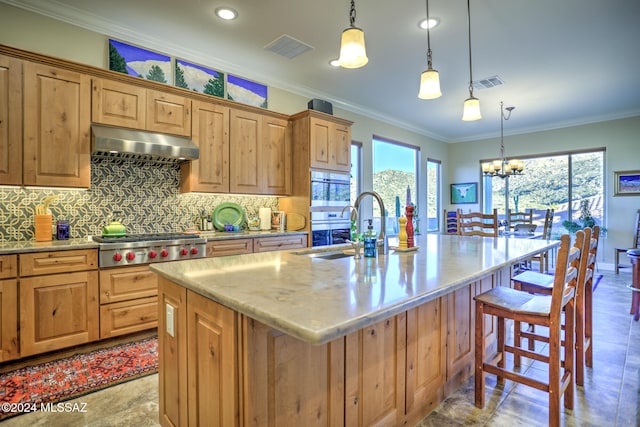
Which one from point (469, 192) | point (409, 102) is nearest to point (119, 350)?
point (409, 102)

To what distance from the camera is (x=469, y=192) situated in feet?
25.7

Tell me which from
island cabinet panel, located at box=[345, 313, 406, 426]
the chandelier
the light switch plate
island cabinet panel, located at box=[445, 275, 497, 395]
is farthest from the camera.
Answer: the chandelier

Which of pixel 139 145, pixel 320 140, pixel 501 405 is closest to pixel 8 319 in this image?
pixel 139 145

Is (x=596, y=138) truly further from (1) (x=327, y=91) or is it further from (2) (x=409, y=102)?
(1) (x=327, y=91)

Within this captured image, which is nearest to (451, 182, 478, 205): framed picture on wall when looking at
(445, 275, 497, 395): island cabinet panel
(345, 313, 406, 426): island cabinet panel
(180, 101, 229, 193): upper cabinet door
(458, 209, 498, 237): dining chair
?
(458, 209, 498, 237): dining chair

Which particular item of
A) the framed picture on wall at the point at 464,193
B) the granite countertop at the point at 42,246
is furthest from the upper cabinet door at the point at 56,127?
the framed picture on wall at the point at 464,193

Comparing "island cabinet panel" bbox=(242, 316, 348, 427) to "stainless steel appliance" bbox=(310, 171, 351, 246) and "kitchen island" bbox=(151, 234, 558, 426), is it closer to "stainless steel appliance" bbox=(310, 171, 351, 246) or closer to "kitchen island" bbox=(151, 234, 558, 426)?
"kitchen island" bbox=(151, 234, 558, 426)

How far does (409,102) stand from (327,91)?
4.78 feet

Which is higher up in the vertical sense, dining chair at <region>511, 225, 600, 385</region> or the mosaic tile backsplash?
the mosaic tile backsplash

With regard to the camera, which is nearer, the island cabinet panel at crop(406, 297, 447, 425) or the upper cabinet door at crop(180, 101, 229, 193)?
the island cabinet panel at crop(406, 297, 447, 425)

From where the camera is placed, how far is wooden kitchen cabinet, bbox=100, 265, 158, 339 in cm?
276

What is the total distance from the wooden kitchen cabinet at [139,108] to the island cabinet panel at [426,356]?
3.02 m

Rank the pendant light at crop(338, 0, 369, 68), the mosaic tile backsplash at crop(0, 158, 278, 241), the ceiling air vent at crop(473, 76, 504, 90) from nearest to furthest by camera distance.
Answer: the pendant light at crop(338, 0, 369, 68) < the mosaic tile backsplash at crop(0, 158, 278, 241) < the ceiling air vent at crop(473, 76, 504, 90)

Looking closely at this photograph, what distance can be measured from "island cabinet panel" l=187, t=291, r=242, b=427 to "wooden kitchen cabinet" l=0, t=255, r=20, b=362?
1947 millimetres
